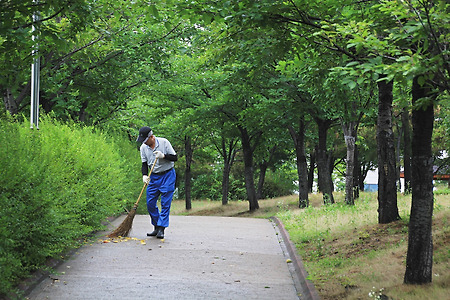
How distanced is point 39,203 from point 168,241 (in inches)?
179

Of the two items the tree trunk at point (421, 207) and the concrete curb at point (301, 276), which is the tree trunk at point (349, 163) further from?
the tree trunk at point (421, 207)

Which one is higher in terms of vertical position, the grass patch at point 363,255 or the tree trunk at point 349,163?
the tree trunk at point 349,163

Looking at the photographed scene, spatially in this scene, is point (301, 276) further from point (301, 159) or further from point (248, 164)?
point (248, 164)

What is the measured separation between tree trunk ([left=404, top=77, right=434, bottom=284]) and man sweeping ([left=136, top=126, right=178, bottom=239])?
17.7 ft

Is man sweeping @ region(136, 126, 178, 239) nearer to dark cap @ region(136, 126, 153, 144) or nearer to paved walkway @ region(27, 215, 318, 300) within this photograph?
dark cap @ region(136, 126, 153, 144)

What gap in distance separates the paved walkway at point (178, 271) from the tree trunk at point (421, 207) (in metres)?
1.25

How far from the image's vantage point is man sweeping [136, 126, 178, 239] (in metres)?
11.0

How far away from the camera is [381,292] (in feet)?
20.6

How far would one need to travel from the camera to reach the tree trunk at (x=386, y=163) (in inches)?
449

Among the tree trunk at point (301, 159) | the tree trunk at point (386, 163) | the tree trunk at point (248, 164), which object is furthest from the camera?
the tree trunk at point (248, 164)

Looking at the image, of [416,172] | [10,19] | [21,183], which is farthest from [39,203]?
[416,172]

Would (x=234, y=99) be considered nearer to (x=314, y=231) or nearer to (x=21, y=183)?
(x=314, y=231)

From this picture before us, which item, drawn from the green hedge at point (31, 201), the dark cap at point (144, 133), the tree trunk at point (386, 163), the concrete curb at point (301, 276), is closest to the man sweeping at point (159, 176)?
the dark cap at point (144, 133)

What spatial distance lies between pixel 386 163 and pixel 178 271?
566 cm
